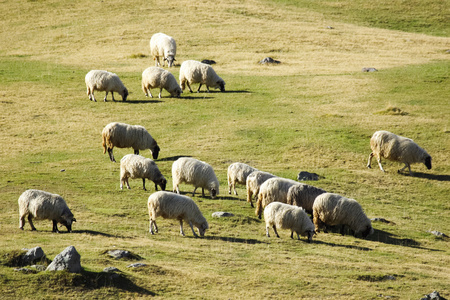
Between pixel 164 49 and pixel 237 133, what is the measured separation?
58.2 feet

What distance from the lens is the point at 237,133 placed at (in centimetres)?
3244

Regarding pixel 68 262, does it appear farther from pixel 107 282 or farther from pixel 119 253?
pixel 119 253

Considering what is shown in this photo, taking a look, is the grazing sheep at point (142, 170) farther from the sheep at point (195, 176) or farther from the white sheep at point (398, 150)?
the white sheep at point (398, 150)

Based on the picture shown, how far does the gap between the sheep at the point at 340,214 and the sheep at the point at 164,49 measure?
29.1 metres

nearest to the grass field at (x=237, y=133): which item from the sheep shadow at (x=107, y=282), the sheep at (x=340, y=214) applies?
the sheep shadow at (x=107, y=282)

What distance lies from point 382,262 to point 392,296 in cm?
270

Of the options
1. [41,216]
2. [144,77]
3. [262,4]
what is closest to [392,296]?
[41,216]

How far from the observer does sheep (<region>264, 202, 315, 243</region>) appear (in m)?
18.4

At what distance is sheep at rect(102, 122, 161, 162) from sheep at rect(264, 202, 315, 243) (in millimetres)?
10834

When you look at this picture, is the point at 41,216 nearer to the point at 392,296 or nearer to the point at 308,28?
the point at 392,296

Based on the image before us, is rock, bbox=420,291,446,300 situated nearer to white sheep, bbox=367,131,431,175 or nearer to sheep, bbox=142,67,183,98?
white sheep, bbox=367,131,431,175

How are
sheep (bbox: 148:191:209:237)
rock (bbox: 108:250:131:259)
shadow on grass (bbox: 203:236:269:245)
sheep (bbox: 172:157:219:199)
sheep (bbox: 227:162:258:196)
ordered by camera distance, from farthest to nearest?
sheep (bbox: 227:162:258:196), sheep (bbox: 172:157:219:199), sheep (bbox: 148:191:209:237), shadow on grass (bbox: 203:236:269:245), rock (bbox: 108:250:131:259)

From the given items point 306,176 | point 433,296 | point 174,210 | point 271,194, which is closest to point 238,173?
point 271,194

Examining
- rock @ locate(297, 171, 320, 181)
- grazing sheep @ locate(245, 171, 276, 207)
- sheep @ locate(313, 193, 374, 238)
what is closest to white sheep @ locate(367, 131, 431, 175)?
rock @ locate(297, 171, 320, 181)
